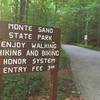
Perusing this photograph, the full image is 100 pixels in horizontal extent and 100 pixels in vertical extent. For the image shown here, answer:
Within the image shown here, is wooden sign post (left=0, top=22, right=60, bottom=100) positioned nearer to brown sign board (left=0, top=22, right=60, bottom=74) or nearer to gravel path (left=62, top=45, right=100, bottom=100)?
brown sign board (left=0, top=22, right=60, bottom=74)

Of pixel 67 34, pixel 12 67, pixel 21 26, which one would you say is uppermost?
pixel 21 26

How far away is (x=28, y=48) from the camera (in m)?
7.46

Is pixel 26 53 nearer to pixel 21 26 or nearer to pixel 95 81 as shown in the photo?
pixel 21 26

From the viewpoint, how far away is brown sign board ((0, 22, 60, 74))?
7.13 metres

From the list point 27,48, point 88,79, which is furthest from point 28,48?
point 88,79

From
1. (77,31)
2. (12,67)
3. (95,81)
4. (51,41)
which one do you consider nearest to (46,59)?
(51,41)

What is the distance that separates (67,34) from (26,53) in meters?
43.5

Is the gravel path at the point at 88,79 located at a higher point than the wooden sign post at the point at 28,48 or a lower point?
lower

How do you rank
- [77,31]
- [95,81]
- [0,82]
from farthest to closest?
[77,31]
[95,81]
[0,82]

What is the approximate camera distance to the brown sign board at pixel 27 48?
713 cm

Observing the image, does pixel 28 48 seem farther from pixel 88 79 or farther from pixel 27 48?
pixel 88 79

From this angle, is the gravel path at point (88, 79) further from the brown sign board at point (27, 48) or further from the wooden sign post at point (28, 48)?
the brown sign board at point (27, 48)

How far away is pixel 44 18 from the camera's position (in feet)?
67.3

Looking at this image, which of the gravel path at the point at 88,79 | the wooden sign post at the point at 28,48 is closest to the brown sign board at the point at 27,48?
the wooden sign post at the point at 28,48
